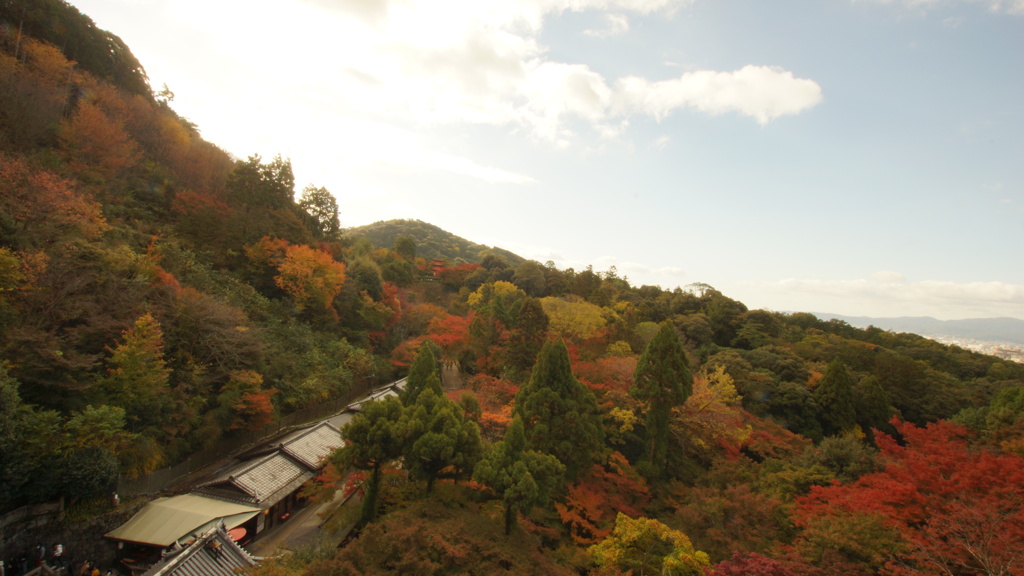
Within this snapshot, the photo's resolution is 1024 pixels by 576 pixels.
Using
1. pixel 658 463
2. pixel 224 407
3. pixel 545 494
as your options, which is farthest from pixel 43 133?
pixel 658 463

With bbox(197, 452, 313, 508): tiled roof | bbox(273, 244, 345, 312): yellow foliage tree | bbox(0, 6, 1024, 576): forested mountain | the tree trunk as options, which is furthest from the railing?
the tree trunk

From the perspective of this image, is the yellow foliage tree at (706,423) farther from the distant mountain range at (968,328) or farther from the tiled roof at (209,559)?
the distant mountain range at (968,328)

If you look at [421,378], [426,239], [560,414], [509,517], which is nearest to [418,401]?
[421,378]

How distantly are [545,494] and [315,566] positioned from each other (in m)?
5.43

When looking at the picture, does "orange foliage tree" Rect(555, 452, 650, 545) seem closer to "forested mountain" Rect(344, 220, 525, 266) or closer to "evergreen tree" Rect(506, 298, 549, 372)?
"evergreen tree" Rect(506, 298, 549, 372)

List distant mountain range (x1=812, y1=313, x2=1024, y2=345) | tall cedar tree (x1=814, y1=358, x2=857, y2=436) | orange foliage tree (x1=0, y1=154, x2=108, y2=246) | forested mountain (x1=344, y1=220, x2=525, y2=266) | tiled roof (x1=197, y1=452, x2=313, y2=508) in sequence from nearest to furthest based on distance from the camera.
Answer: orange foliage tree (x1=0, y1=154, x2=108, y2=246)
tiled roof (x1=197, y1=452, x2=313, y2=508)
tall cedar tree (x1=814, y1=358, x2=857, y2=436)
forested mountain (x1=344, y1=220, x2=525, y2=266)
distant mountain range (x1=812, y1=313, x2=1024, y2=345)

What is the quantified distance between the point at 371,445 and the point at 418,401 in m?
1.56

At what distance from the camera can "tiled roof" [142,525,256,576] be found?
7.28 metres

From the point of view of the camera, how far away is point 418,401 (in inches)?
425

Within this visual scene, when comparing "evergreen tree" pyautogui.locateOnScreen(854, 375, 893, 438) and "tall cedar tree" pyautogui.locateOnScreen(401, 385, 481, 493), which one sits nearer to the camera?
"tall cedar tree" pyautogui.locateOnScreen(401, 385, 481, 493)

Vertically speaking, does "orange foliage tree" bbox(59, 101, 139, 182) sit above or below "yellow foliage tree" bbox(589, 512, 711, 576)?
above

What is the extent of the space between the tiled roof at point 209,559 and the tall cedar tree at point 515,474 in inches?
197

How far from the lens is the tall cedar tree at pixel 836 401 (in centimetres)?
2125

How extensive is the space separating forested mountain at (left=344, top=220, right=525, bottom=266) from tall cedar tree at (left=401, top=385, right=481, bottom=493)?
6589 centimetres
